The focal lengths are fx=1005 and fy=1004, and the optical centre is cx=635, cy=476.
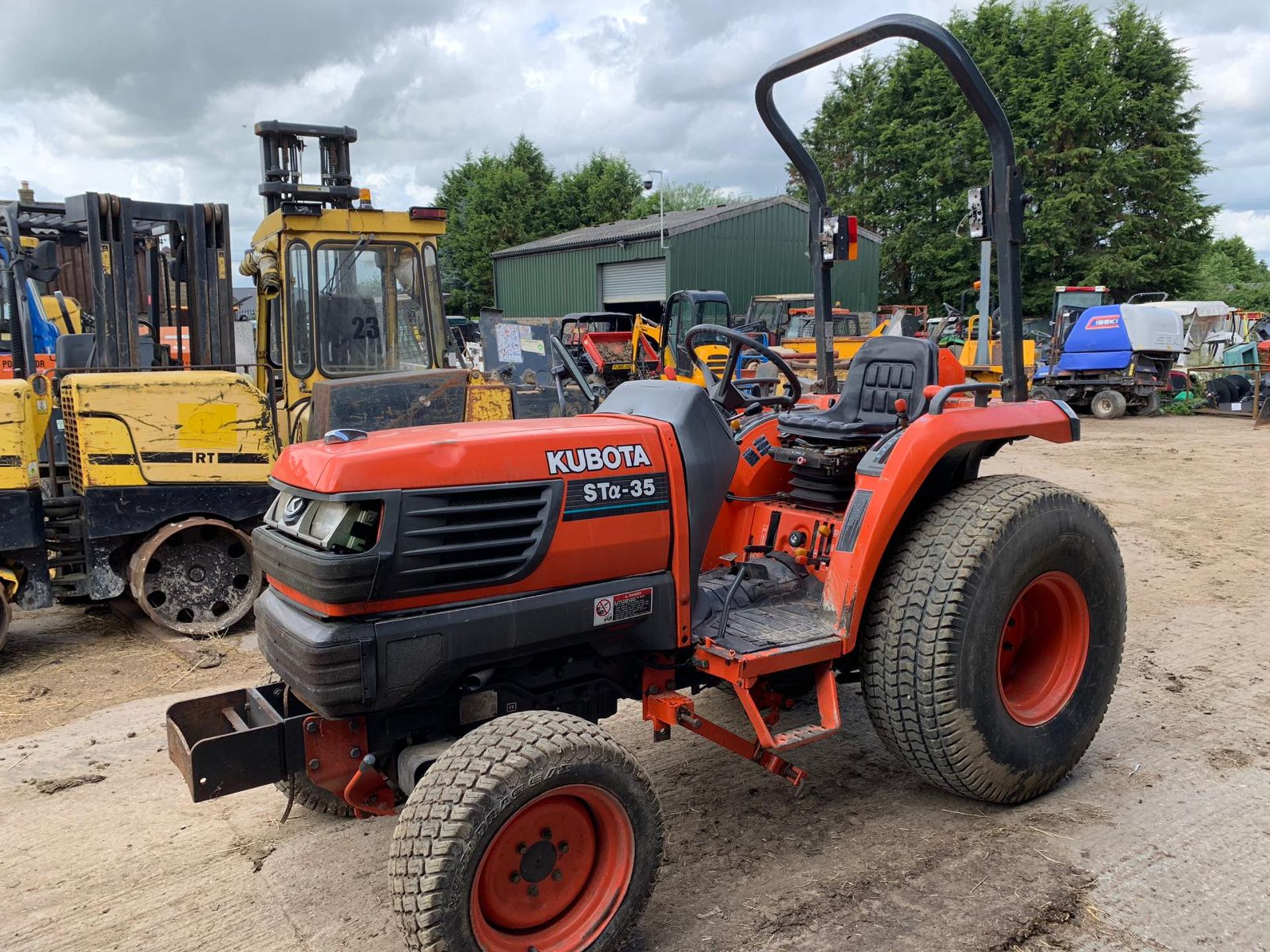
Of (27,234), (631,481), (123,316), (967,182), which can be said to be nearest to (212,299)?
(123,316)

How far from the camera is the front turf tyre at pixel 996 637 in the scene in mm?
3143

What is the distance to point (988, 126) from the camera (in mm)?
3500

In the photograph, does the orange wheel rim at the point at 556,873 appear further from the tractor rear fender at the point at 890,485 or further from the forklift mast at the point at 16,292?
the forklift mast at the point at 16,292

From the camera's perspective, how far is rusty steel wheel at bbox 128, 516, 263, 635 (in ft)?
17.9

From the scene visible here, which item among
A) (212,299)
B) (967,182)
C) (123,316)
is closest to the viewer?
(123,316)

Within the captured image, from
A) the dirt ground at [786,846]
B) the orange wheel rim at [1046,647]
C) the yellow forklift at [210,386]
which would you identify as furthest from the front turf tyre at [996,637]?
the yellow forklift at [210,386]

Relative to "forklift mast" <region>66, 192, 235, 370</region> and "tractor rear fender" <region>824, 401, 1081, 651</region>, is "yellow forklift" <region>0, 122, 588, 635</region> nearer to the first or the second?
"forklift mast" <region>66, 192, 235, 370</region>

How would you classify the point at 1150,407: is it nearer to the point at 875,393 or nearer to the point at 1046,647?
the point at 875,393

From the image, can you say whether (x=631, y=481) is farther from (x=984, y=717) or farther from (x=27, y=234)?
(x=27, y=234)

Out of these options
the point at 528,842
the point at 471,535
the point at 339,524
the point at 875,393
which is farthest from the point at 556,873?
the point at 875,393

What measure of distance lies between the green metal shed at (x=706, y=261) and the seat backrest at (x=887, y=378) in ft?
75.3

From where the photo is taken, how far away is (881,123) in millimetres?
31969

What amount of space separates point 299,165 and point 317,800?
4.99 meters

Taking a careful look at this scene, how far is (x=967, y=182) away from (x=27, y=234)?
26.6m
